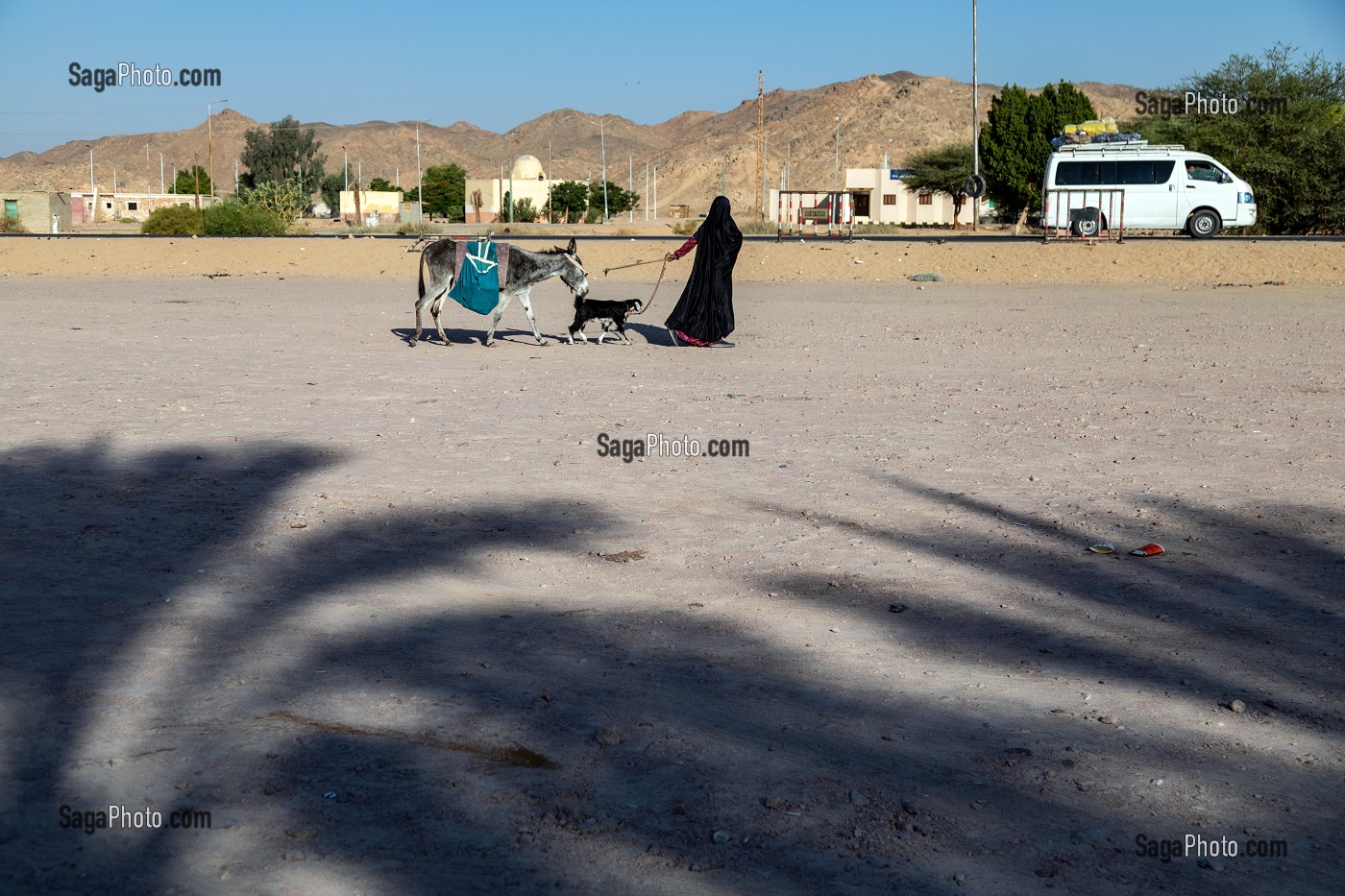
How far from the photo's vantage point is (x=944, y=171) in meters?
72.3

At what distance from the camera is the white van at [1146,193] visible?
33281mm

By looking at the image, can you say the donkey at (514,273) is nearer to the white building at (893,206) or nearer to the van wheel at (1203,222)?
the van wheel at (1203,222)

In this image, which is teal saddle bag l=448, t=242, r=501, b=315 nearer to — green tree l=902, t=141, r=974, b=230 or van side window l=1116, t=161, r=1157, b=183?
van side window l=1116, t=161, r=1157, b=183

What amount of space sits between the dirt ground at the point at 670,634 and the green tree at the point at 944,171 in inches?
2364

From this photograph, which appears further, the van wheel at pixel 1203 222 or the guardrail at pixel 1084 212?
the van wheel at pixel 1203 222

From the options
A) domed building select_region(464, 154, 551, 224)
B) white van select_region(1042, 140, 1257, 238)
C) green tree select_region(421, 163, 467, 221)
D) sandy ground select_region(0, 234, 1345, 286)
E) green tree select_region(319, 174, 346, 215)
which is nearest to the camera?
sandy ground select_region(0, 234, 1345, 286)

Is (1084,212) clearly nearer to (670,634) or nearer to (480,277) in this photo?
(480,277)

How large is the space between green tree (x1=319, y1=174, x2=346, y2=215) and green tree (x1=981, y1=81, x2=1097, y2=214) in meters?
57.0

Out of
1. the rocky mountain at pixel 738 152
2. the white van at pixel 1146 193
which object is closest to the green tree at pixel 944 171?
the rocky mountain at pixel 738 152

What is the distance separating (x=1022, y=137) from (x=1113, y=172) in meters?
27.6

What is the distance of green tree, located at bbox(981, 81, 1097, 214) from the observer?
59406 millimetres

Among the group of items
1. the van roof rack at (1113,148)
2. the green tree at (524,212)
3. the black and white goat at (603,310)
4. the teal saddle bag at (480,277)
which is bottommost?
the black and white goat at (603,310)

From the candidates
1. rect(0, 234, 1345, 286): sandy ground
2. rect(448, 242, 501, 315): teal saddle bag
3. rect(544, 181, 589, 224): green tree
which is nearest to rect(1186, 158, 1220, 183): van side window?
rect(0, 234, 1345, 286): sandy ground

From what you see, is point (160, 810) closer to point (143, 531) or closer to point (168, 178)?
point (143, 531)
